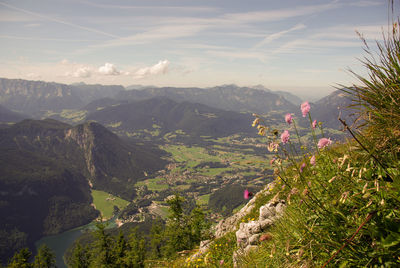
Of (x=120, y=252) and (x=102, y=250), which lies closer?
(x=102, y=250)

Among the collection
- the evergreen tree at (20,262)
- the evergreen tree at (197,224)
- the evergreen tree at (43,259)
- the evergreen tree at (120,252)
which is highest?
the evergreen tree at (197,224)

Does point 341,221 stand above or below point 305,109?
below

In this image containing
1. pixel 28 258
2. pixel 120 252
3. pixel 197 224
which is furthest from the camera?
pixel 28 258

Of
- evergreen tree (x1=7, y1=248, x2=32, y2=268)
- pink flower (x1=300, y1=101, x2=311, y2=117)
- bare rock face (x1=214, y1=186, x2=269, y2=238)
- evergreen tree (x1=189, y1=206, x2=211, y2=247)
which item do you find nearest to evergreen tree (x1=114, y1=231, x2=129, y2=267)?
evergreen tree (x1=189, y1=206, x2=211, y2=247)

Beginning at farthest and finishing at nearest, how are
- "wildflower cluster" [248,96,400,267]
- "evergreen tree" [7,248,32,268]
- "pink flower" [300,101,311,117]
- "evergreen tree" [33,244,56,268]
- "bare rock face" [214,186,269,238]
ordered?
"evergreen tree" [33,244,56,268] → "evergreen tree" [7,248,32,268] → "bare rock face" [214,186,269,238] → "pink flower" [300,101,311,117] → "wildflower cluster" [248,96,400,267]

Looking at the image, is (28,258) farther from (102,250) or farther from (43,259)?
(102,250)

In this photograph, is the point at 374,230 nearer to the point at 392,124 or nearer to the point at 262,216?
the point at 392,124

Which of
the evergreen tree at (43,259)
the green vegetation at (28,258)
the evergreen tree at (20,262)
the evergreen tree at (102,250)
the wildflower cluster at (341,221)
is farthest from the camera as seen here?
the evergreen tree at (43,259)

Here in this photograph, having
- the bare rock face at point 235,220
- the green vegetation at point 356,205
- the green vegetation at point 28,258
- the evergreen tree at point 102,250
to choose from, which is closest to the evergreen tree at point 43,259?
the green vegetation at point 28,258

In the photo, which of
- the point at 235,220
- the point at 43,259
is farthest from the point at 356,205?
the point at 43,259

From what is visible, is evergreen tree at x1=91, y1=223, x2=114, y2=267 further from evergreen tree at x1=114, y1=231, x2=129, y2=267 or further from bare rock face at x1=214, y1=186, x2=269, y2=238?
bare rock face at x1=214, y1=186, x2=269, y2=238

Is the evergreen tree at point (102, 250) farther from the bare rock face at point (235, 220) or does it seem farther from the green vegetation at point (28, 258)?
the bare rock face at point (235, 220)

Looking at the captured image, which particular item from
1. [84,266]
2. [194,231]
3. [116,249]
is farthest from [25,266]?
[194,231]

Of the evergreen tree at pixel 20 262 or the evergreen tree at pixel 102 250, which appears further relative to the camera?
the evergreen tree at pixel 20 262
